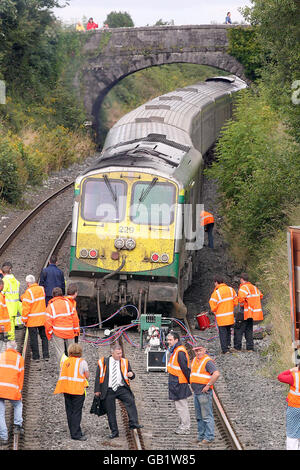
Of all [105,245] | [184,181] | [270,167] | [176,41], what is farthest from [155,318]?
[176,41]

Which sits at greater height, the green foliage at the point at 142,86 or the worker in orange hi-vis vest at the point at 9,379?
the green foliage at the point at 142,86

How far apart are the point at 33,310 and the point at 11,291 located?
0.72 m

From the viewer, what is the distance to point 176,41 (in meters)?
39.1

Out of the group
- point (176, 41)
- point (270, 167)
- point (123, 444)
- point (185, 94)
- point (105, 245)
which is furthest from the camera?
point (176, 41)

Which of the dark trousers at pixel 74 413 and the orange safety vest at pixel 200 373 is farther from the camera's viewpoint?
the orange safety vest at pixel 200 373

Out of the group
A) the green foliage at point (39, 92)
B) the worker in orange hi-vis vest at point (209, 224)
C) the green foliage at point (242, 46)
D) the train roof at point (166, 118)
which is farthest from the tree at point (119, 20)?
the worker in orange hi-vis vest at point (209, 224)

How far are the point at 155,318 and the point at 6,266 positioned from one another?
8.77 ft

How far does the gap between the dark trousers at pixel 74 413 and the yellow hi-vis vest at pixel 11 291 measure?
362 centimetres

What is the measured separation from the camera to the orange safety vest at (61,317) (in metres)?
11.8

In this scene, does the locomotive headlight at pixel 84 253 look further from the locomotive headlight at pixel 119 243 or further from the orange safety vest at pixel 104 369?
the orange safety vest at pixel 104 369

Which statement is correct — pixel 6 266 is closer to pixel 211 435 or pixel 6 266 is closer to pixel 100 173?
pixel 100 173

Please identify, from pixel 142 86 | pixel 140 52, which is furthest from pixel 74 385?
pixel 142 86

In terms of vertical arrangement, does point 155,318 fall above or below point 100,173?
below

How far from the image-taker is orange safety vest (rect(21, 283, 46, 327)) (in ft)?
40.0
